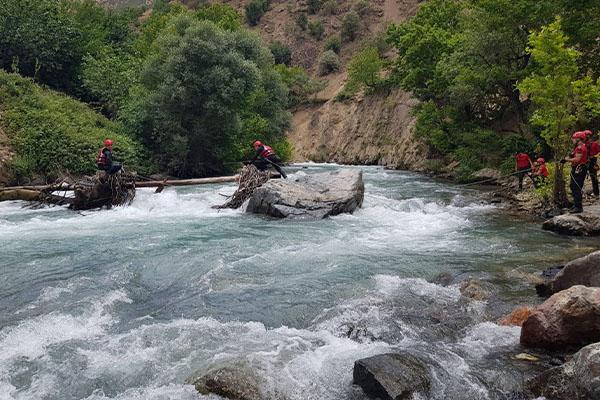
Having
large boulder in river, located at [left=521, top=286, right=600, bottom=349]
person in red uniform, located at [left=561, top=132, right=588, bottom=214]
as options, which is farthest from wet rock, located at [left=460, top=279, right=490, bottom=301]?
person in red uniform, located at [left=561, top=132, right=588, bottom=214]

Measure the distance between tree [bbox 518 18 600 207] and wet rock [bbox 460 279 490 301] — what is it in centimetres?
769

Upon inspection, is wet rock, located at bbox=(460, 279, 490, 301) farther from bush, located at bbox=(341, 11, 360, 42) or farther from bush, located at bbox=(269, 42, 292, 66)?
bush, located at bbox=(341, 11, 360, 42)

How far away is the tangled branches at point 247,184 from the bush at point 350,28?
180 feet

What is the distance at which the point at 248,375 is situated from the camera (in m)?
4.82

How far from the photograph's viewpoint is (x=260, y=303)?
23.5 feet

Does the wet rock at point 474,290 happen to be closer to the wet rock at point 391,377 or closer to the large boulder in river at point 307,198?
the wet rock at point 391,377

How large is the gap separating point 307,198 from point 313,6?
65.7 meters

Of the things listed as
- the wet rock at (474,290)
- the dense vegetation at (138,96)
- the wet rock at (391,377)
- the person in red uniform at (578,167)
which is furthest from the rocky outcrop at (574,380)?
the dense vegetation at (138,96)

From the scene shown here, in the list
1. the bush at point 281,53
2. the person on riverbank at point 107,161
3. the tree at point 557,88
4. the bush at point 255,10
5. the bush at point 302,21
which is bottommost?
the person on riverbank at point 107,161

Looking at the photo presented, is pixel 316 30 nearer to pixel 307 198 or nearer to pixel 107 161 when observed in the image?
pixel 107 161

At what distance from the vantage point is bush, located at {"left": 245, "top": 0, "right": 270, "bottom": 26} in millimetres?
74125

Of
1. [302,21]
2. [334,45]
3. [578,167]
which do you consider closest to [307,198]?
[578,167]

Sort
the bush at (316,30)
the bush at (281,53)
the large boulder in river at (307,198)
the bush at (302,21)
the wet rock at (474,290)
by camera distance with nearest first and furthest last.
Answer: the wet rock at (474,290)
the large boulder in river at (307,198)
the bush at (281,53)
the bush at (316,30)
the bush at (302,21)

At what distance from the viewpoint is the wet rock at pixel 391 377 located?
14.6 ft
